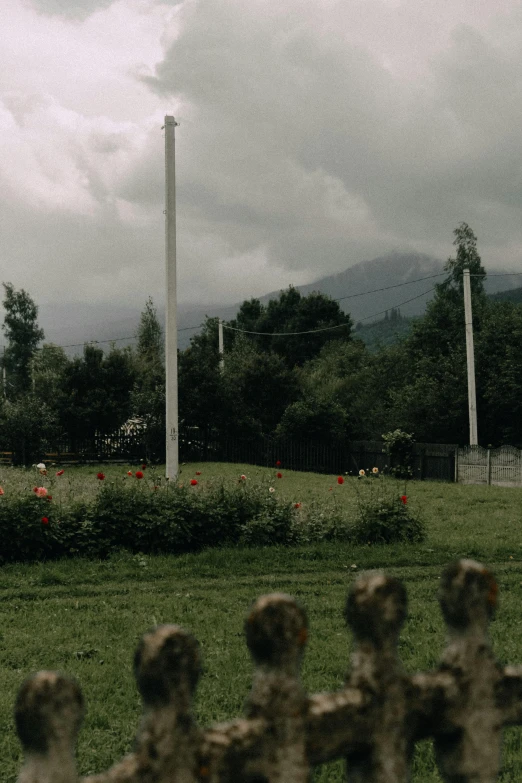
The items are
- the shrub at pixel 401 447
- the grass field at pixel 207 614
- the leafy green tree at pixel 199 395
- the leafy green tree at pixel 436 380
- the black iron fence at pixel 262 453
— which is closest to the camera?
the grass field at pixel 207 614

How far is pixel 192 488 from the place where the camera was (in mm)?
11297

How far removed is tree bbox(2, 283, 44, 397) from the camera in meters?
59.9

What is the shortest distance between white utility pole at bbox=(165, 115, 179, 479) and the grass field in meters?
4.38

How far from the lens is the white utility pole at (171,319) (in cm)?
1686

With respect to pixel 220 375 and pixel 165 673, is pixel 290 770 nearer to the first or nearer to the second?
pixel 165 673

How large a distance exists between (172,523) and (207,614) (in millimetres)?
2951

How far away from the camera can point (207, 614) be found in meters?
7.45

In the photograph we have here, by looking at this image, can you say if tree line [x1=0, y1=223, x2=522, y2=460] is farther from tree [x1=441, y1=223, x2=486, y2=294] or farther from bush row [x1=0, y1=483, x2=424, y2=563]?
bush row [x1=0, y1=483, x2=424, y2=563]

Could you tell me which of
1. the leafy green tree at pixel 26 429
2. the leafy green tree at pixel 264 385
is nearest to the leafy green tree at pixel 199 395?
the leafy green tree at pixel 264 385

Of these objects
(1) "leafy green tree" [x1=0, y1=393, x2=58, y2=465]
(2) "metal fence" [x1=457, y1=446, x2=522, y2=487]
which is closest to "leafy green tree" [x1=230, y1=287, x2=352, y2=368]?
(1) "leafy green tree" [x1=0, y1=393, x2=58, y2=465]

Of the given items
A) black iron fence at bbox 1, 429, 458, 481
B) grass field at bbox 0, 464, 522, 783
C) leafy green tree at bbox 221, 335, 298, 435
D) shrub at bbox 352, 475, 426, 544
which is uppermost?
leafy green tree at bbox 221, 335, 298, 435

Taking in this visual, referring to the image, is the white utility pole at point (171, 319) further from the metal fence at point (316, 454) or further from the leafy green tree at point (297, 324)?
the leafy green tree at point (297, 324)

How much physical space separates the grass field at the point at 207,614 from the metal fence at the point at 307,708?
2.68m

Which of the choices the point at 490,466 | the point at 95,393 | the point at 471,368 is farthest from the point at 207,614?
the point at 95,393
